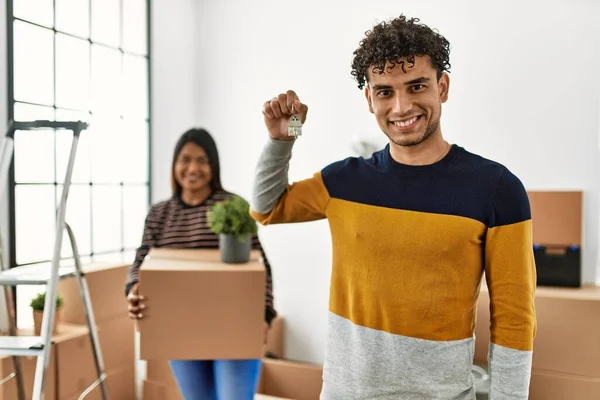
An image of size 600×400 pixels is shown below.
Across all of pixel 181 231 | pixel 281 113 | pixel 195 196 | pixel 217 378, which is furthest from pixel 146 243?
pixel 281 113

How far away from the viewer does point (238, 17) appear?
320 centimetres

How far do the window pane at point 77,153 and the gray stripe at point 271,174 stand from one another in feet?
5.13

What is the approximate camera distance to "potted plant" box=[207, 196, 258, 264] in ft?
5.50

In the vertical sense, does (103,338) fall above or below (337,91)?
below

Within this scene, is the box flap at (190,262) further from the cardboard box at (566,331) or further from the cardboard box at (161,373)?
the cardboard box at (161,373)

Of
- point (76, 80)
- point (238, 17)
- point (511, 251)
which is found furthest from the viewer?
point (238, 17)

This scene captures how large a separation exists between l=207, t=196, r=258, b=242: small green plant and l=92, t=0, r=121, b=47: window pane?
1.59 meters

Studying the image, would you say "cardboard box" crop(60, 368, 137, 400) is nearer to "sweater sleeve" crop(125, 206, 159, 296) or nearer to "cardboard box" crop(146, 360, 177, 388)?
"cardboard box" crop(146, 360, 177, 388)

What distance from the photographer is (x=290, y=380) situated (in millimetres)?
2678

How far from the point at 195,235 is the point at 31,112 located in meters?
1.08

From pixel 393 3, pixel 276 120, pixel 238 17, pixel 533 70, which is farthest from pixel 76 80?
pixel 533 70

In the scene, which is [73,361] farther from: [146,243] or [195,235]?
[195,235]

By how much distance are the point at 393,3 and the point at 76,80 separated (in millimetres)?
1644

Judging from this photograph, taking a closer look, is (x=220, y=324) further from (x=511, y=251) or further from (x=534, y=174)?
(x=534, y=174)
